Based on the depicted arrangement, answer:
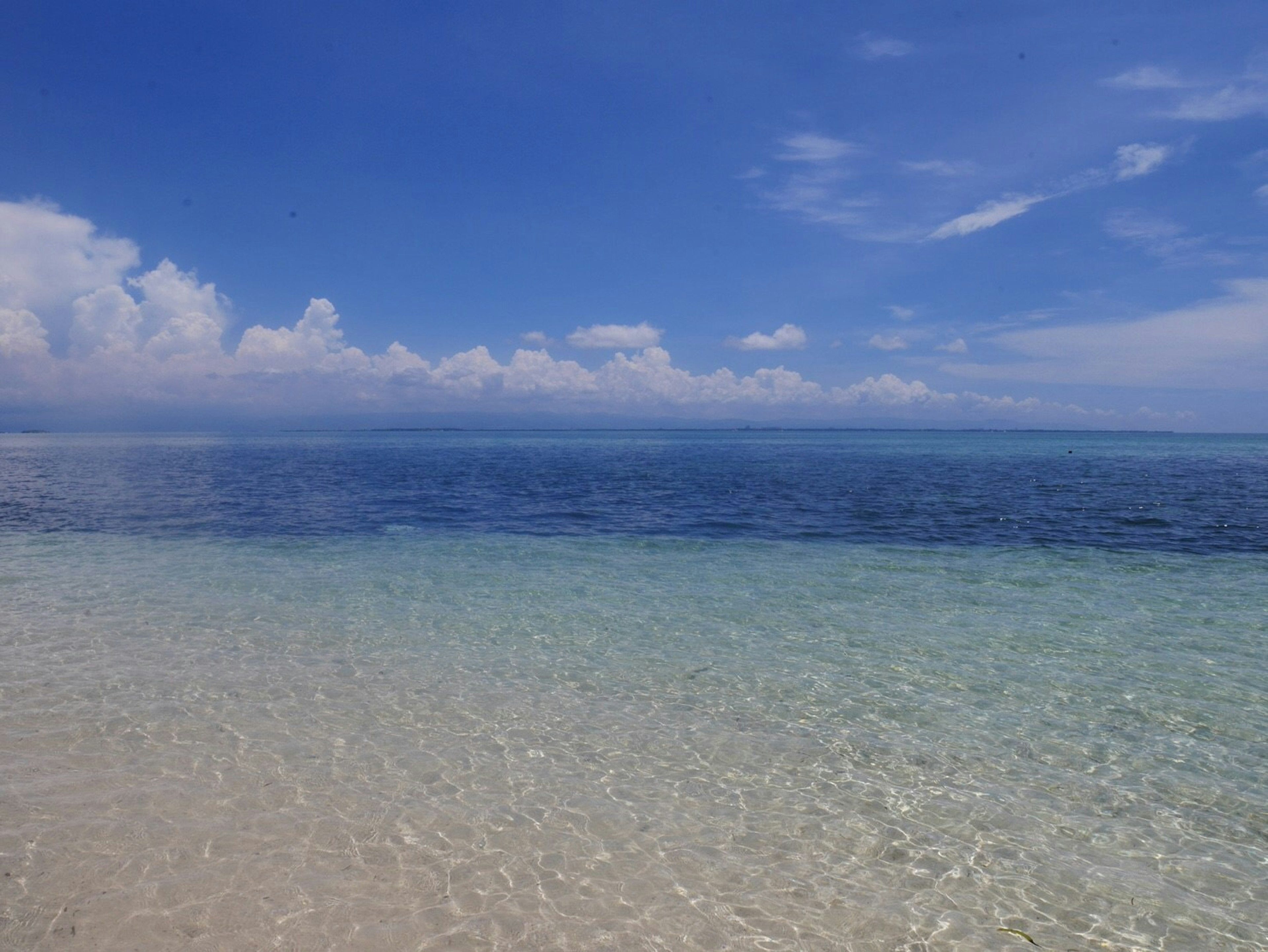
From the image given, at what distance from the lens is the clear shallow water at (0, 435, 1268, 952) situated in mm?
6293

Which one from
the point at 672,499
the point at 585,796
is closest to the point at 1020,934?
the point at 585,796

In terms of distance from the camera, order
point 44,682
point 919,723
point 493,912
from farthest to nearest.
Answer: point 44,682 → point 919,723 → point 493,912

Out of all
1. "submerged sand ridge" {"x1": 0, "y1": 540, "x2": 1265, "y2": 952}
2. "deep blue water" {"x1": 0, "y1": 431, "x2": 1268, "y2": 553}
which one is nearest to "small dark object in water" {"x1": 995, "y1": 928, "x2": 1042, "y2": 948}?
"submerged sand ridge" {"x1": 0, "y1": 540, "x2": 1265, "y2": 952}

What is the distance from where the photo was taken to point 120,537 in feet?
86.7

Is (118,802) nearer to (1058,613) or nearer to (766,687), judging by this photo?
(766,687)

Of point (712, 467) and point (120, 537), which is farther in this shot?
point (712, 467)

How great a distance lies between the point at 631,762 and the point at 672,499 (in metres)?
34.8

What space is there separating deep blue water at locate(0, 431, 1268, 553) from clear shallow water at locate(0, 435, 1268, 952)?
961 centimetres

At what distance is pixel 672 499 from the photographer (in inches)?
1727

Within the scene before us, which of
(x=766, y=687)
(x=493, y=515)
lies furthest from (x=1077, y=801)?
(x=493, y=515)

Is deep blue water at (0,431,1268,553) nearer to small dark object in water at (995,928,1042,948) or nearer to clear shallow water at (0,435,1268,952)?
clear shallow water at (0,435,1268,952)

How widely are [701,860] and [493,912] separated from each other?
2110 mm

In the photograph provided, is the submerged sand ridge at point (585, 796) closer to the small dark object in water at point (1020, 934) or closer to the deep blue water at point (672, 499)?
the small dark object in water at point (1020, 934)

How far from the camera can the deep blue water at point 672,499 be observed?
2964 cm
